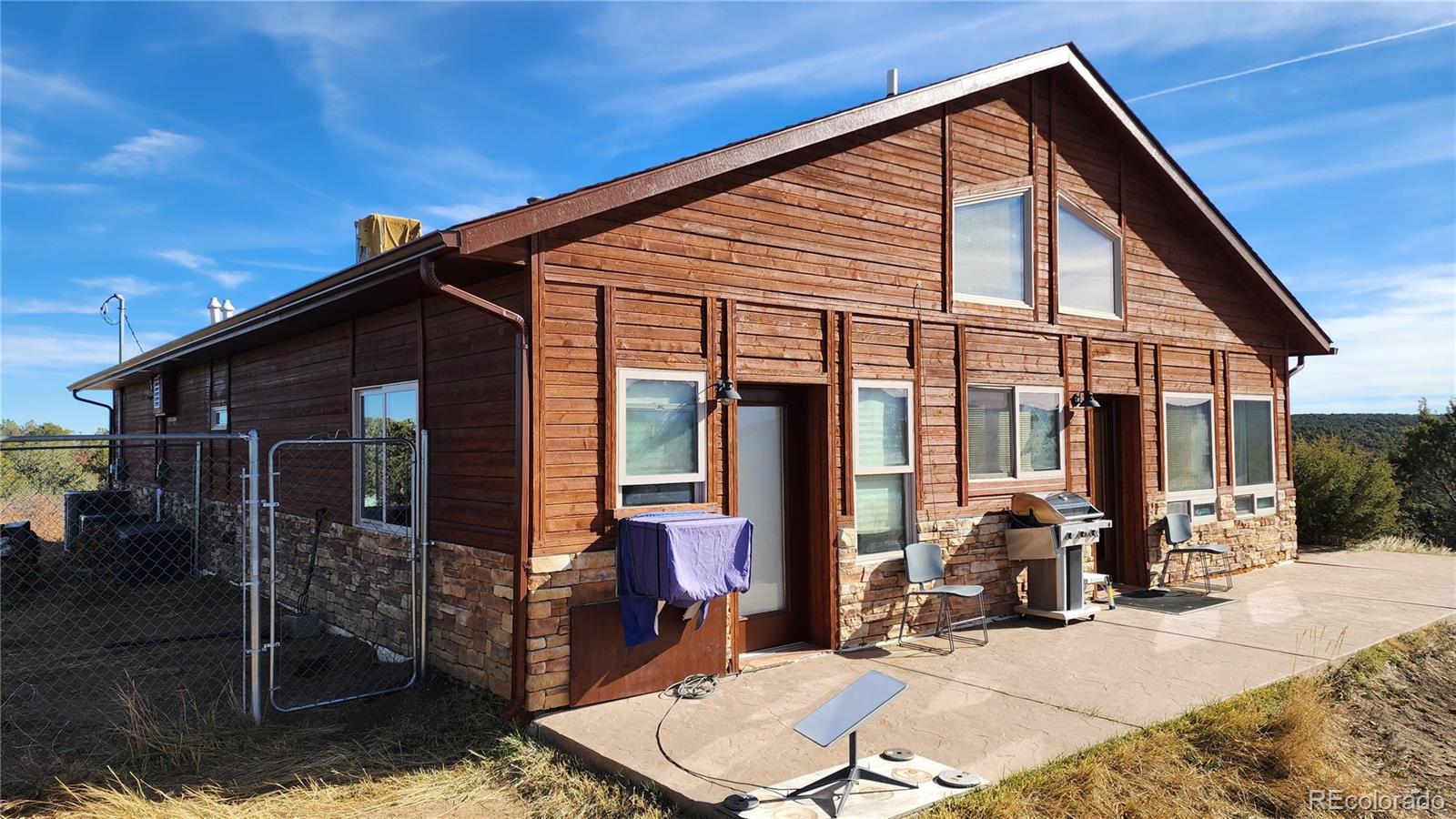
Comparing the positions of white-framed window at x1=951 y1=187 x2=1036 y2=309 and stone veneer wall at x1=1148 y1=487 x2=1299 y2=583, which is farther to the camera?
stone veneer wall at x1=1148 y1=487 x2=1299 y2=583

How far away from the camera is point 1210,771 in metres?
5.01

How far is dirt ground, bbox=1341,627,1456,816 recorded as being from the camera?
5484 mm

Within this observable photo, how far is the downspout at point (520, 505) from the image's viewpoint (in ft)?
18.6

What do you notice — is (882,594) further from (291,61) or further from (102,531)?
(102,531)

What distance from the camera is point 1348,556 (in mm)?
12602

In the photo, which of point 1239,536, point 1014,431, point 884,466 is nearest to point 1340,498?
point 1239,536

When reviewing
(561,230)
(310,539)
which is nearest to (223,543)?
(310,539)

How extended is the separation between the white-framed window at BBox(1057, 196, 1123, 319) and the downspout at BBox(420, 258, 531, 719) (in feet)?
19.7

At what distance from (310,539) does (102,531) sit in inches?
220

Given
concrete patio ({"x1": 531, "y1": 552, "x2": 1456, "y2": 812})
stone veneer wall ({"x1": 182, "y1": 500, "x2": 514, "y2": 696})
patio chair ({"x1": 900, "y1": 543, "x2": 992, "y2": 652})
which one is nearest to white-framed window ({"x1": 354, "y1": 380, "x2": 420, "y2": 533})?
stone veneer wall ({"x1": 182, "y1": 500, "x2": 514, "y2": 696})

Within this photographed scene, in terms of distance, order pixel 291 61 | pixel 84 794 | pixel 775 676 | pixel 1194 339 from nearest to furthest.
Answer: pixel 84 794 → pixel 775 676 → pixel 291 61 → pixel 1194 339

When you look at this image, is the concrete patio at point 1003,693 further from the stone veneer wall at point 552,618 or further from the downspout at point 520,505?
the downspout at point 520,505

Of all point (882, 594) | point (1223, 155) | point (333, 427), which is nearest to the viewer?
point (882, 594)

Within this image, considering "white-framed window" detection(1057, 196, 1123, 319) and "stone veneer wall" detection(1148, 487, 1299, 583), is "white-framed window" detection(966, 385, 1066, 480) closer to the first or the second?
"white-framed window" detection(1057, 196, 1123, 319)
